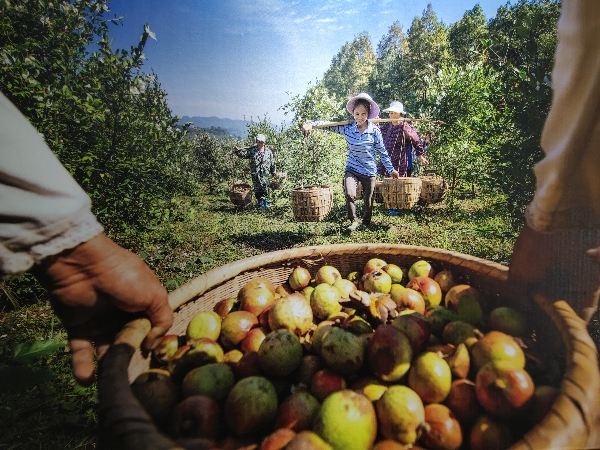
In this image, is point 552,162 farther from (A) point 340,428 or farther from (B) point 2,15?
(B) point 2,15

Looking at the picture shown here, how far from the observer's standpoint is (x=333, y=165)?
20.1 feet

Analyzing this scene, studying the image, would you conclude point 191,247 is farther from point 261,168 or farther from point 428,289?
point 261,168

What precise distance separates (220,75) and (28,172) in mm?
1325

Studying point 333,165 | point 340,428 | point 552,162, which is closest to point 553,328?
point 552,162

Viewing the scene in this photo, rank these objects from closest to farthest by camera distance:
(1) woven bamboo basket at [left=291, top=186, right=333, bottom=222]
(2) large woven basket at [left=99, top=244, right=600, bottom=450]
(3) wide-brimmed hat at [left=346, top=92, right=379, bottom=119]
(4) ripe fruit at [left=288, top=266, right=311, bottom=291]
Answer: (2) large woven basket at [left=99, top=244, right=600, bottom=450] < (4) ripe fruit at [left=288, top=266, right=311, bottom=291] < (1) woven bamboo basket at [left=291, top=186, right=333, bottom=222] < (3) wide-brimmed hat at [left=346, top=92, right=379, bottom=119]

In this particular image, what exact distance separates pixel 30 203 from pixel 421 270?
150 cm

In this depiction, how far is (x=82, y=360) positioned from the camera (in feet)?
2.78

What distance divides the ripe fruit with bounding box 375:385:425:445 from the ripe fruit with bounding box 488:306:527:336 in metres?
0.48

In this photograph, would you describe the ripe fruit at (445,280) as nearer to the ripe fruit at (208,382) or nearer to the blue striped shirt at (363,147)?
the ripe fruit at (208,382)

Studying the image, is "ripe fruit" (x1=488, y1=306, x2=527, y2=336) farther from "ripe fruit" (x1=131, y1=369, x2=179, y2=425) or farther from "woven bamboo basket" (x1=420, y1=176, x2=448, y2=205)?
"woven bamboo basket" (x1=420, y1=176, x2=448, y2=205)

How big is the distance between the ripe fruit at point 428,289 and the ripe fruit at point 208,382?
2.92 ft

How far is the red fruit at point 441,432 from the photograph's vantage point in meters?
0.82

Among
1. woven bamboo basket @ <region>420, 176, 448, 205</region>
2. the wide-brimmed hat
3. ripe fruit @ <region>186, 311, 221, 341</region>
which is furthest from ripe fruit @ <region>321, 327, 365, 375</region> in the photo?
woven bamboo basket @ <region>420, 176, 448, 205</region>

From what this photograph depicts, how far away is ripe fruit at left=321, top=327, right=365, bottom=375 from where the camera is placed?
1011 millimetres
